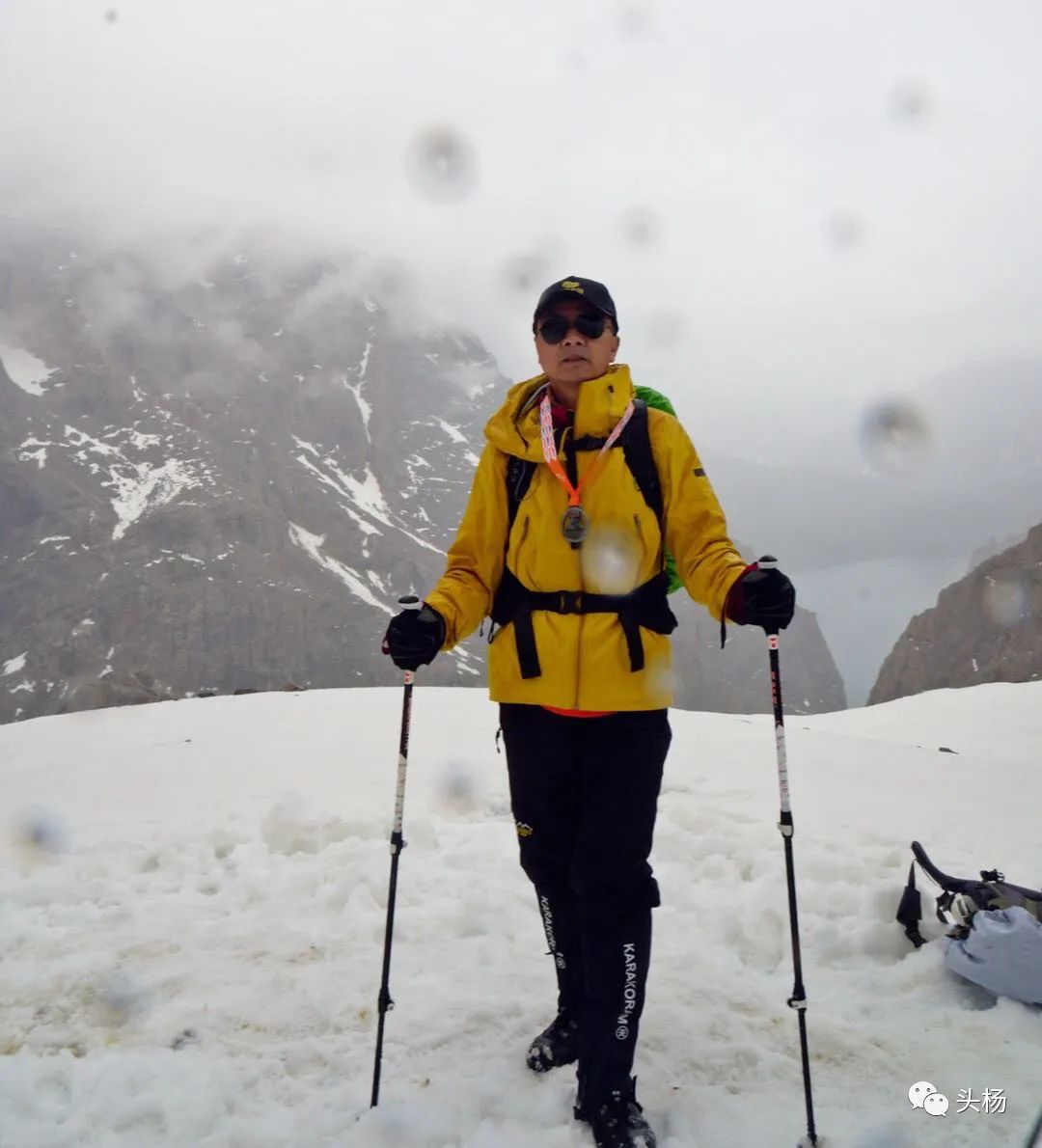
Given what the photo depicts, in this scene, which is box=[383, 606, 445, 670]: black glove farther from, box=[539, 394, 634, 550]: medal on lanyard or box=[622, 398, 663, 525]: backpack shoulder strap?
box=[622, 398, 663, 525]: backpack shoulder strap

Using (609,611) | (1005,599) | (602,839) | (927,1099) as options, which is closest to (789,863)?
(602,839)

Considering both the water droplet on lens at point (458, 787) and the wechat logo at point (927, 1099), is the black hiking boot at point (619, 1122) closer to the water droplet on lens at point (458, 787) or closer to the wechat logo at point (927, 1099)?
the wechat logo at point (927, 1099)

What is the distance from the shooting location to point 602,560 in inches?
130

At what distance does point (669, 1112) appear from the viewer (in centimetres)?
323

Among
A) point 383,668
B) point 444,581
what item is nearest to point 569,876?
point 444,581

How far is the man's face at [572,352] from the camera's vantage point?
11.9ft

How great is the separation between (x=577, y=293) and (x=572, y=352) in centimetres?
26

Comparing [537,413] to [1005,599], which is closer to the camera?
[537,413]

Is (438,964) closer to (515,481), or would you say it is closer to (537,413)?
(515,481)

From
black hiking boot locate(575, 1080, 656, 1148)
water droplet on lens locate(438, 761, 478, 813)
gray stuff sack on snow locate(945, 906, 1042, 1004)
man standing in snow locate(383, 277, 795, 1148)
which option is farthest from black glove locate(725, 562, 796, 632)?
water droplet on lens locate(438, 761, 478, 813)

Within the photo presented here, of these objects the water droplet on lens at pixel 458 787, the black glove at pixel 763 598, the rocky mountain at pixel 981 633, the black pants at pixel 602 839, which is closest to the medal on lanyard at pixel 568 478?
the black glove at pixel 763 598

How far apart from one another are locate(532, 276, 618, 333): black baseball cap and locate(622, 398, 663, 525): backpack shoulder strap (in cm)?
58

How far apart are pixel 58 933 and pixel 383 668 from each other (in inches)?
7545

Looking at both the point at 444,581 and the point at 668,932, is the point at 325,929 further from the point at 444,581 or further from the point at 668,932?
the point at 444,581
